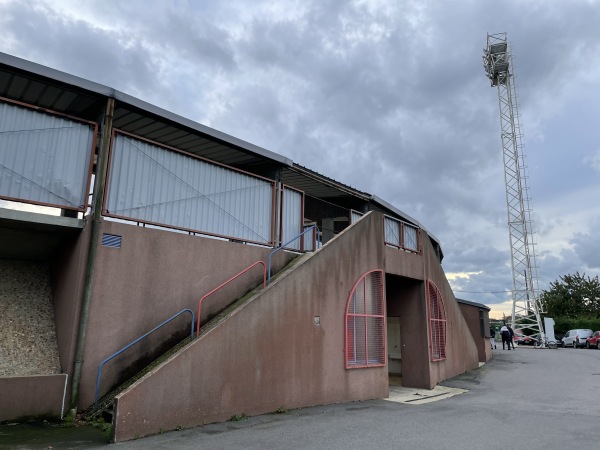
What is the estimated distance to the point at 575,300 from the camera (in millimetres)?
52062

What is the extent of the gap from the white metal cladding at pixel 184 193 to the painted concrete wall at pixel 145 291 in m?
0.47

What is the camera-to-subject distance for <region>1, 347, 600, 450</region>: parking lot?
6.58 m

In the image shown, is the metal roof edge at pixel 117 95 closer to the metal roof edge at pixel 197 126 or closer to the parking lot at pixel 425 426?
the metal roof edge at pixel 197 126

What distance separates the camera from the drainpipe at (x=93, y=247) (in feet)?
23.7

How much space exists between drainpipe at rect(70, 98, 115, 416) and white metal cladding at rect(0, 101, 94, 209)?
255 mm

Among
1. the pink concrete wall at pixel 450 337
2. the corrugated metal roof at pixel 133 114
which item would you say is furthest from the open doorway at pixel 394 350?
the corrugated metal roof at pixel 133 114

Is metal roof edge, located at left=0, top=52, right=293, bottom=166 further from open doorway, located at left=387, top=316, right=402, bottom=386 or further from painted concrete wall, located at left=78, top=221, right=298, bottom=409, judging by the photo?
open doorway, located at left=387, top=316, right=402, bottom=386

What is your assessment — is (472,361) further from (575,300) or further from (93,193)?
(575,300)

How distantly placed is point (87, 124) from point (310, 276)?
5.27 metres

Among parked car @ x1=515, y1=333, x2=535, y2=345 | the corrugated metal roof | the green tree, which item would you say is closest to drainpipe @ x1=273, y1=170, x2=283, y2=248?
the corrugated metal roof

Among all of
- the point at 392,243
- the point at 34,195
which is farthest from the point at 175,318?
the point at 392,243

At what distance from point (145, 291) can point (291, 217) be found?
4.61 meters

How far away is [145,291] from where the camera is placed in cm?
820

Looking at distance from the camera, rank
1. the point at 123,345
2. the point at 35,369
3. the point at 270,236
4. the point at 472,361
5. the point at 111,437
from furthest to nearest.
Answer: the point at 472,361
the point at 270,236
the point at 123,345
the point at 35,369
the point at 111,437
